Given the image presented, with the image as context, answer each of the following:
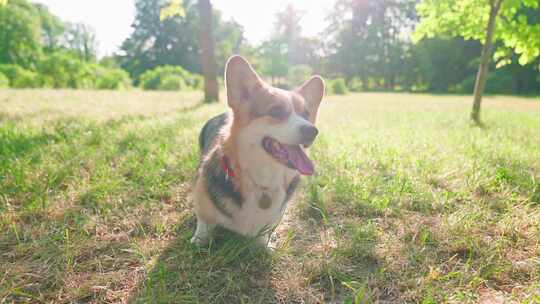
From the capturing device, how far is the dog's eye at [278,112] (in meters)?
2.14

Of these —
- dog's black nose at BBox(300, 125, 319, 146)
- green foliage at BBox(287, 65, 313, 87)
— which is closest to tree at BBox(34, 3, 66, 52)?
green foliage at BBox(287, 65, 313, 87)

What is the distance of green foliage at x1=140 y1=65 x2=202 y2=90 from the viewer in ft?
64.4

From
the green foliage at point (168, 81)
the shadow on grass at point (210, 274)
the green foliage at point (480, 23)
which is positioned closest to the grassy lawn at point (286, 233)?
the shadow on grass at point (210, 274)

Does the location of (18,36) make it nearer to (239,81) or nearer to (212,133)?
(212,133)

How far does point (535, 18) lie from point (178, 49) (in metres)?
38.7

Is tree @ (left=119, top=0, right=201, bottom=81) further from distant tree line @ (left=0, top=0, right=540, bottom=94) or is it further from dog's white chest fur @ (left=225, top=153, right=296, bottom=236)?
dog's white chest fur @ (left=225, top=153, right=296, bottom=236)

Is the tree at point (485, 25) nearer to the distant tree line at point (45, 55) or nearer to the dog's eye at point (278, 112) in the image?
the dog's eye at point (278, 112)

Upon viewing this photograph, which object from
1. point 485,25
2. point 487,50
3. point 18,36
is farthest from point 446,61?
point 18,36

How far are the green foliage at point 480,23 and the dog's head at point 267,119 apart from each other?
5.83 meters

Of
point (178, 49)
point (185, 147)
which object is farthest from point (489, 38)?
point (178, 49)

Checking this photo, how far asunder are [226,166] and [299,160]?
50 cm

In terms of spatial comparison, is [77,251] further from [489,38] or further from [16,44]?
[16,44]

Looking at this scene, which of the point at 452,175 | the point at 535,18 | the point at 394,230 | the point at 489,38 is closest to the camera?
the point at 394,230

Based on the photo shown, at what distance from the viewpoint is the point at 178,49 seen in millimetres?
42938
